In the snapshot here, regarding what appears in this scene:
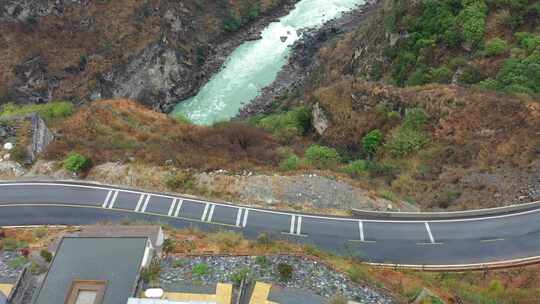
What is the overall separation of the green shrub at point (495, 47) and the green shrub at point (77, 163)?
105 feet

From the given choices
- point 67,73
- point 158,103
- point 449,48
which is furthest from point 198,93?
point 449,48

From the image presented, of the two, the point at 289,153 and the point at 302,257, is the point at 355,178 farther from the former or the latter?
the point at 302,257

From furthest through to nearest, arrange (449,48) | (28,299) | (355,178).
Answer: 1. (449,48)
2. (355,178)
3. (28,299)

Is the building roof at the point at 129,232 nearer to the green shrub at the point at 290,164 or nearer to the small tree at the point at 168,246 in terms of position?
the small tree at the point at 168,246

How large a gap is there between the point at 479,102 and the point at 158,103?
37183 millimetres

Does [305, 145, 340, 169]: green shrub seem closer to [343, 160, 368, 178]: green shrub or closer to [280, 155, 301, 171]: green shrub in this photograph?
[343, 160, 368, 178]: green shrub

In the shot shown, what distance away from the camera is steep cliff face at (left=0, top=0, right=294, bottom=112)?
55625 mm

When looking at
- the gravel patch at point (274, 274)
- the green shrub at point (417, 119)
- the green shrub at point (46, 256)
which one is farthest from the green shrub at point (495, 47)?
the green shrub at point (46, 256)

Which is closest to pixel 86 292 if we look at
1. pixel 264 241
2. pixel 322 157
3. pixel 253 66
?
pixel 264 241

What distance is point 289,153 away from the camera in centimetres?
3572

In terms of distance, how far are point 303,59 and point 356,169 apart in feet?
103

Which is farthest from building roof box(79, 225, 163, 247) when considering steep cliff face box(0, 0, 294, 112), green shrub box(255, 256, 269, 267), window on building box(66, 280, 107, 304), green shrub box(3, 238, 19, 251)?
steep cliff face box(0, 0, 294, 112)

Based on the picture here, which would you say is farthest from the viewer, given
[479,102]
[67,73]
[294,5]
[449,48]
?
[294,5]

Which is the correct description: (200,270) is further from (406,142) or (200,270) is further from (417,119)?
(417,119)
